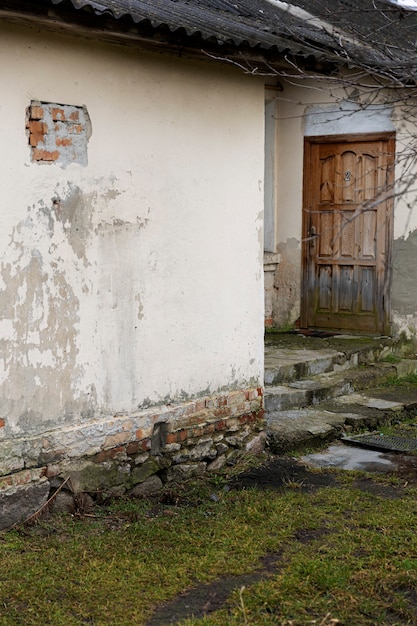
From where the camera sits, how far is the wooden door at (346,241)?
397 inches

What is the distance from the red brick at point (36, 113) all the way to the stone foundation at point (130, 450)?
1.98 m

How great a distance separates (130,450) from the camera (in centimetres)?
592

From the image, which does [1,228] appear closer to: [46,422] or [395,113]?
[46,422]

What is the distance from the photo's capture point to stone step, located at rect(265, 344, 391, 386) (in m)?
8.30

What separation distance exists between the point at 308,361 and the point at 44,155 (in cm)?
424

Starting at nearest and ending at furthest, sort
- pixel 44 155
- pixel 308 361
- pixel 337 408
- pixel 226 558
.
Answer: pixel 226 558, pixel 44 155, pixel 337 408, pixel 308 361

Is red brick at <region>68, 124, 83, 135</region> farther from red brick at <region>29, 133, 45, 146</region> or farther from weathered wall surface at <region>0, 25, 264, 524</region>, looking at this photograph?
red brick at <region>29, 133, 45, 146</region>

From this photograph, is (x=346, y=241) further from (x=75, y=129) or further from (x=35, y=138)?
(x=35, y=138)

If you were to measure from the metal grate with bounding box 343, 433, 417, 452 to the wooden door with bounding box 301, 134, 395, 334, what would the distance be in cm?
279

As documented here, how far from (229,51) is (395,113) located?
168 inches

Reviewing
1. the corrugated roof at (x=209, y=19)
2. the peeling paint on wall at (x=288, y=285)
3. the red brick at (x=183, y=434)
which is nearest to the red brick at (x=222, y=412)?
the red brick at (x=183, y=434)

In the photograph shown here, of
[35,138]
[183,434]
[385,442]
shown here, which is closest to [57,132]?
[35,138]

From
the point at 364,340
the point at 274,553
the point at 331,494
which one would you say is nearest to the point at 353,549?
the point at 274,553

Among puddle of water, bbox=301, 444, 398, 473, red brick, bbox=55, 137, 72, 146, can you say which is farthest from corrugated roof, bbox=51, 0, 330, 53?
puddle of water, bbox=301, 444, 398, 473
